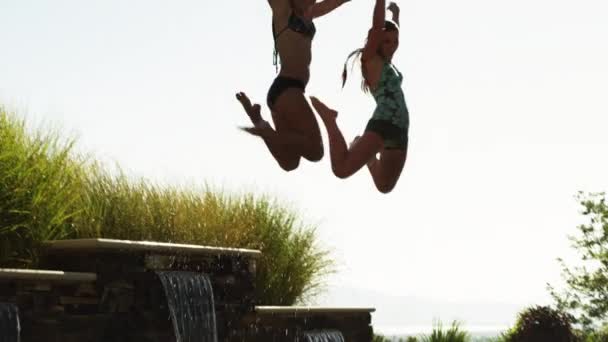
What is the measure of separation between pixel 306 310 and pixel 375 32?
6.94 m

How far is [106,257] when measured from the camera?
9680mm

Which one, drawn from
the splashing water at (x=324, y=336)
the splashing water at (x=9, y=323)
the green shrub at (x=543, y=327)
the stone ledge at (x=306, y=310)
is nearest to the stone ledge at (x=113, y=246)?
the splashing water at (x=9, y=323)

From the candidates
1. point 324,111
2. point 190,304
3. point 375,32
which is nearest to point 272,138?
point 324,111

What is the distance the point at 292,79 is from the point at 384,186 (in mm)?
1026

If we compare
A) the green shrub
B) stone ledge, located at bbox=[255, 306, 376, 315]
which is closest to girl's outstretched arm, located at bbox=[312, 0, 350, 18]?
stone ledge, located at bbox=[255, 306, 376, 315]

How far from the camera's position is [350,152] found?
5.79 metres

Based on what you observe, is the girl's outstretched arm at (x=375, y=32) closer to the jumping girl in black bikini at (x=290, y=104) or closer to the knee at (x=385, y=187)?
the jumping girl in black bikini at (x=290, y=104)

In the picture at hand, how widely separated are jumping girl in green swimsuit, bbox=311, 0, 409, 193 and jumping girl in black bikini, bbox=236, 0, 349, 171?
0.28 m

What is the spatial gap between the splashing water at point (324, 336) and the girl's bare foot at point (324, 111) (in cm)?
665

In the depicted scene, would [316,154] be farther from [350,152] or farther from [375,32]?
[375,32]

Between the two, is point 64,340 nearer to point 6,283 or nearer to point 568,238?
point 6,283

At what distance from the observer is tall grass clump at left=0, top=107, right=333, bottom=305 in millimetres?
10000

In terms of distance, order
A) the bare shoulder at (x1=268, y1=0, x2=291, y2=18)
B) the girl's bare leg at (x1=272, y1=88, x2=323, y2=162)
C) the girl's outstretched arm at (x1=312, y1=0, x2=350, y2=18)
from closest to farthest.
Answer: the girl's bare leg at (x1=272, y1=88, x2=323, y2=162), the bare shoulder at (x1=268, y1=0, x2=291, y2=18), the girl's outstretched arm at (x1=312, y1=0, x2=350, y2=18)

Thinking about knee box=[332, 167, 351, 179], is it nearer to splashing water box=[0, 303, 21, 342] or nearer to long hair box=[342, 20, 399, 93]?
long hair box=[342, 20, 399, 93]
